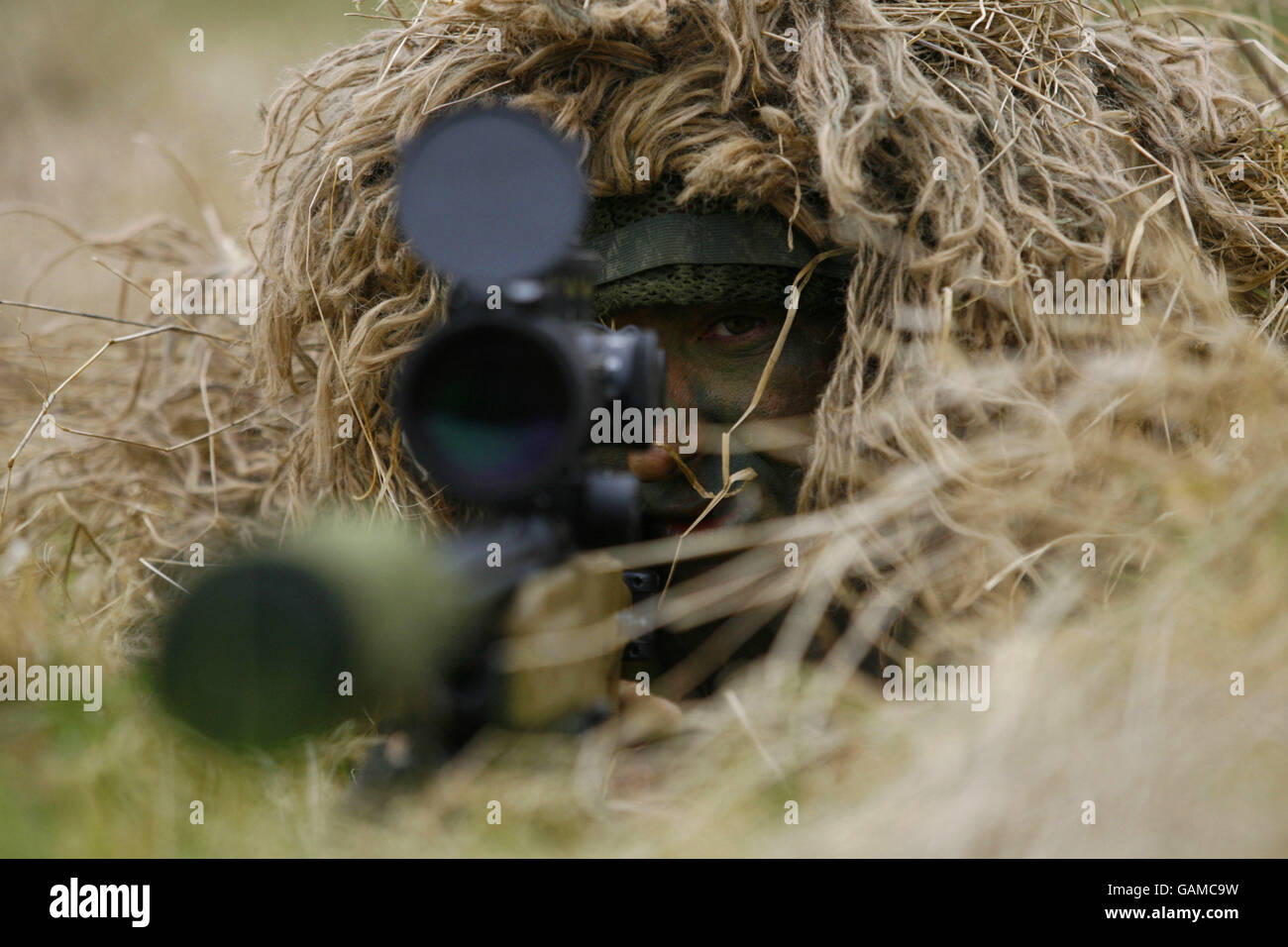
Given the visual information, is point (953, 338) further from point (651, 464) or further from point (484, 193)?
point (484, 193)

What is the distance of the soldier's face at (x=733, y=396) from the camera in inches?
59.9

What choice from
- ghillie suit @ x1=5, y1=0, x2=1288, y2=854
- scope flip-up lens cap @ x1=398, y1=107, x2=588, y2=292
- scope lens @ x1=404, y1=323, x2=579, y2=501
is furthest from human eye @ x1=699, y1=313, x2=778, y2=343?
scope lens @ x1=404, y1=323, x2=579, y2=501

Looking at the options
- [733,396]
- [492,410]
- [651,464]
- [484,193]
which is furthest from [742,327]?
[492,410]

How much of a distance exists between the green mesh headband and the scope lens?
486 millimetres

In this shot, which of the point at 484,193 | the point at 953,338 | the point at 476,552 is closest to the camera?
the point at 476,552

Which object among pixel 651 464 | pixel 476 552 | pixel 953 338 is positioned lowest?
pixel 476 552

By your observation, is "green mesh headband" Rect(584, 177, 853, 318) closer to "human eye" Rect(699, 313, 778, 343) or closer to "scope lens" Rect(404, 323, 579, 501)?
"human eye" Rect(699, 313, 778, 343)

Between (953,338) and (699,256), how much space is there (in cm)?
35

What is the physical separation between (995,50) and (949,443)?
2.01 ft

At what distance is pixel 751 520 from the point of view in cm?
152

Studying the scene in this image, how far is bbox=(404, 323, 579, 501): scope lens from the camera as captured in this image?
39.7 inches

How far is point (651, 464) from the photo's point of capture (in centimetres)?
153

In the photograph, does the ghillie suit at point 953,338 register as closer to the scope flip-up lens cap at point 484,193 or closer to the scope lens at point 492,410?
the scope flip-up lens cap at point 484,193

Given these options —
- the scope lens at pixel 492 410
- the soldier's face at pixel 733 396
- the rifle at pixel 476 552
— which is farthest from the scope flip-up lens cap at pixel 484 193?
the soldier's face at pixel 733 396
